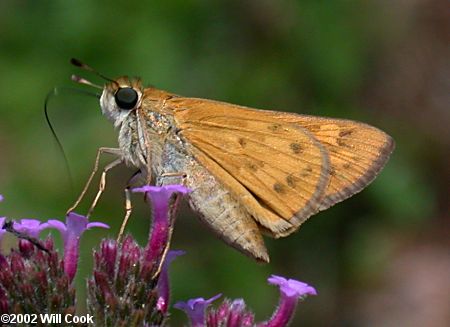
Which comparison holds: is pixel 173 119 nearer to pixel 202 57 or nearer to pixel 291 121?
pixel 291 121

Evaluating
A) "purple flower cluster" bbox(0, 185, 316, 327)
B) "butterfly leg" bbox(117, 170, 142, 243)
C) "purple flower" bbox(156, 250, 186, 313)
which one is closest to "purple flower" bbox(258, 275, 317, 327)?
"purple flower cluster" bbox(0, 185, 316, 327)

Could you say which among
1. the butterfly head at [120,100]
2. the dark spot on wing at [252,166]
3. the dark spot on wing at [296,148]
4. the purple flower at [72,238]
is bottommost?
the purple flower at [72,238]

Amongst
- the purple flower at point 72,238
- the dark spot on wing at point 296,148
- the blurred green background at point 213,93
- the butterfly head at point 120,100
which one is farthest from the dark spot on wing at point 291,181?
the blurred green background at point 213,93

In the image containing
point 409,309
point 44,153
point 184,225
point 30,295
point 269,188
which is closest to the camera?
point 30,295

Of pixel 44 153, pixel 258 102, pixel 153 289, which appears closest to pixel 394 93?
pixel 258 102

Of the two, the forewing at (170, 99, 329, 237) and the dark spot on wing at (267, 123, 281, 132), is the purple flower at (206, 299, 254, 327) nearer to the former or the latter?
the forewing at (170, 99, 329, 237)

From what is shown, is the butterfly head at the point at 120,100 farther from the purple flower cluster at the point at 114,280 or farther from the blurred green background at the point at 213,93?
the blurred green background at the point at 213,93

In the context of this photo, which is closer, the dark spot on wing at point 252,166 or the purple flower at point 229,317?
the purple flower at point 229,317

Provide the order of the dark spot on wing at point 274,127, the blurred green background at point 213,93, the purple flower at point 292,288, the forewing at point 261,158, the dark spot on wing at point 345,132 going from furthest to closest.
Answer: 1. the blurred green background at point 213,93
2. the dark spot on wing at point 274,127
3. the dark spot on wing at point 345,132
4. the forewing at point 261,158
5. the purple flower at point 292,288
